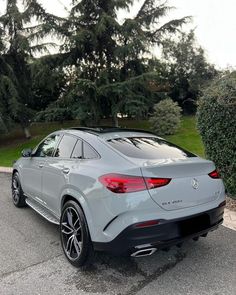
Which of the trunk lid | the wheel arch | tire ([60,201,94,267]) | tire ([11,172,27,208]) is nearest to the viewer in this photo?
the trunk lid

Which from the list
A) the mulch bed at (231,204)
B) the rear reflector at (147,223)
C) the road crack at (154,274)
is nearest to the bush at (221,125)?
the mulch bed at (231,204)

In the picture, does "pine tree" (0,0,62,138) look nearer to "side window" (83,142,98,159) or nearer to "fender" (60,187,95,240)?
"side window" (83,142,98,159)

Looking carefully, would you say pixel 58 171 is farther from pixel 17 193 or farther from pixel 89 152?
pixel 17 193

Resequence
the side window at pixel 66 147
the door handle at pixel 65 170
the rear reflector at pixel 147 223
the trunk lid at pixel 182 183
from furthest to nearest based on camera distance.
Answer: the side window at pixel 66 147, the door handle at pixel 65 170, the trunk lid at pixel 182 183, the rear reflector at pixel 147 223

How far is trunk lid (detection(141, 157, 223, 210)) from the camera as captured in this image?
3.04 meters

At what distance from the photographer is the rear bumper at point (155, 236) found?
2.94m

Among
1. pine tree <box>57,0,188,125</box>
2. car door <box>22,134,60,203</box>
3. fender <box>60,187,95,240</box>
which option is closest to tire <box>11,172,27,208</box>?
car door <box>22,134,60,203</box>

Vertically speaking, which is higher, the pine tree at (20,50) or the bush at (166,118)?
the pine tree at (20,50)

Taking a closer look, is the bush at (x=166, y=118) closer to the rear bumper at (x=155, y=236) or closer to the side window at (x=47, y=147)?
the side window at (x=47, y=147)

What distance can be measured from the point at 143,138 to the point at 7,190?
4649 millimetres

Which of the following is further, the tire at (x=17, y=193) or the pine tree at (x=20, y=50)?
the pine tree at (x=20, y=50)

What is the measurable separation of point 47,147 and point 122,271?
2.26 m

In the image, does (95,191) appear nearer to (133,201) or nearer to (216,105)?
(133,201)

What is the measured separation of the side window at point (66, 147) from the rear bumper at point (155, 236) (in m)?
1.35
